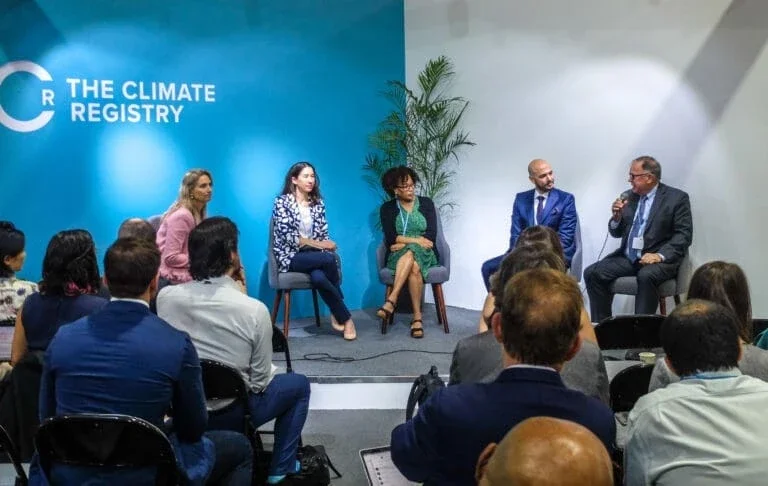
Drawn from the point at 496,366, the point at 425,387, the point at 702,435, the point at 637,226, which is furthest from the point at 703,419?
the point at 637,226

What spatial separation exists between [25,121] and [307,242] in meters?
2.52

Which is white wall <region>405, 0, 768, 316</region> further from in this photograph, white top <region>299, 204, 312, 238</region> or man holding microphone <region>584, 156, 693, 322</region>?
white top <region>299, 204, 312, 238</region>

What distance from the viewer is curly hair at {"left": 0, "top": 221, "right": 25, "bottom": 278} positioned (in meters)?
3.52

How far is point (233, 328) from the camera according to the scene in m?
3.03

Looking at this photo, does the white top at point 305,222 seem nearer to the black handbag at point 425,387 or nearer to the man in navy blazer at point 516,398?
the black handbag at point 425,387

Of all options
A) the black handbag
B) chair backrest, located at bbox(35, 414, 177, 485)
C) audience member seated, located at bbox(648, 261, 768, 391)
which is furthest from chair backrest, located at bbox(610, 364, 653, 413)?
chair backrest, located at bbox(35, 414, 177, 485)

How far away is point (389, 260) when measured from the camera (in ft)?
19.9

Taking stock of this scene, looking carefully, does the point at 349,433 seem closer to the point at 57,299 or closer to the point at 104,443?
the point at 57,299

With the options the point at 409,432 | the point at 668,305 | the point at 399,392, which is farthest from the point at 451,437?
the point at 668,305

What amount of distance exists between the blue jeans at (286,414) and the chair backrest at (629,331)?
1748 mm

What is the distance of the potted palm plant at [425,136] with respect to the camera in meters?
6.67

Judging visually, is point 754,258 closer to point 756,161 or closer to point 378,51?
point 756,161

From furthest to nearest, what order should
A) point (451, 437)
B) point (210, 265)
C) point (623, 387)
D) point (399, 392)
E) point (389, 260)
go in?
point (389, 260)
point (399, 392)
point (210, 265)
point (623, 387)
point (451, 437)

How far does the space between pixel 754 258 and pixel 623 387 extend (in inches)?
155
